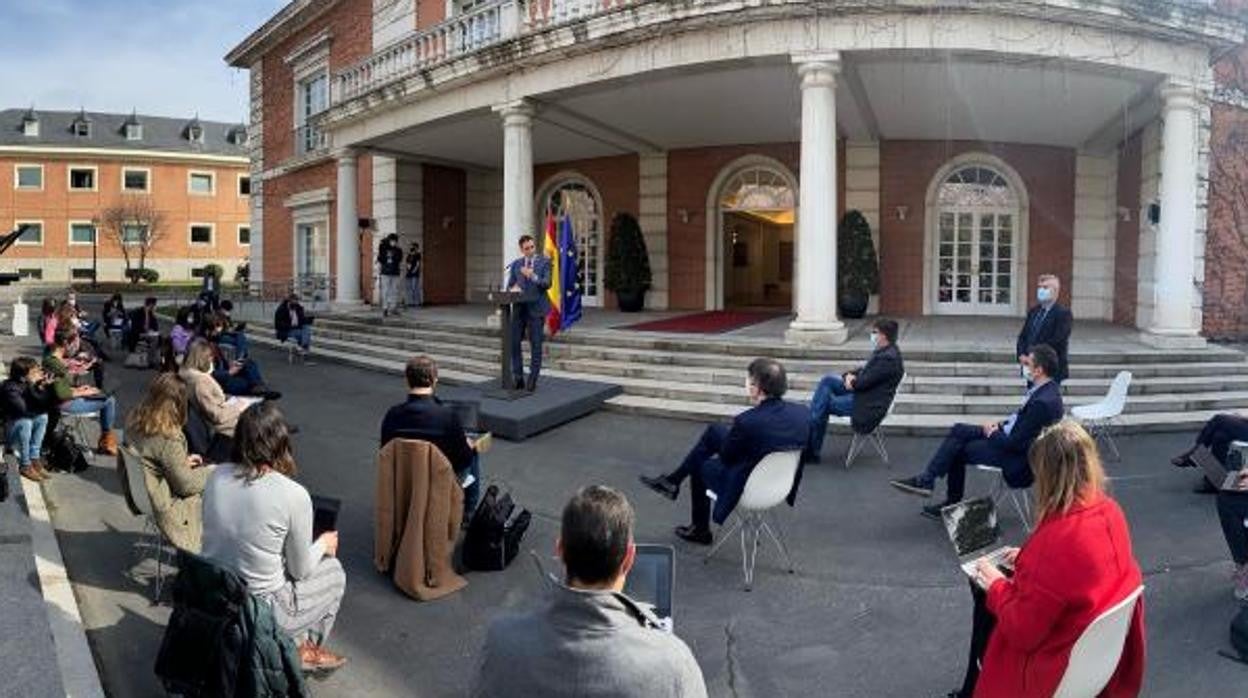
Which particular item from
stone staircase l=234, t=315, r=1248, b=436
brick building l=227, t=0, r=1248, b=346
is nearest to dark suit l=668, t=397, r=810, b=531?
stone staircase l=234, t=315, r=1248, b=436

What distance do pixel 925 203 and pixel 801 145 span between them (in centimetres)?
581

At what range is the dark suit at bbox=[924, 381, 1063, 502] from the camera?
5.77 meters

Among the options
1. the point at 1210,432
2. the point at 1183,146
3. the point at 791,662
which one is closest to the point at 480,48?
the point at 1183,146

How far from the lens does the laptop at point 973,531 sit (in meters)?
3.49

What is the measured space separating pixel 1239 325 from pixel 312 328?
15.9 m

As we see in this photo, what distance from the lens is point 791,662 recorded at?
13.7ft

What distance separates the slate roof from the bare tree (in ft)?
16.5

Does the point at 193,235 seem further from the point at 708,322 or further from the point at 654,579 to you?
the point at 654,579

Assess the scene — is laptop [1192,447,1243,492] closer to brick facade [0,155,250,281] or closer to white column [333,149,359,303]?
white column [333,149,359,303]

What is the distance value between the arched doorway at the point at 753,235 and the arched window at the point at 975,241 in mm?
2883

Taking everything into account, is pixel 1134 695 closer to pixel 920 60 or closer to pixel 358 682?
pixel 358 682

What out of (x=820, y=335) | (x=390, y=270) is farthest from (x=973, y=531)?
(x=390, y=270)

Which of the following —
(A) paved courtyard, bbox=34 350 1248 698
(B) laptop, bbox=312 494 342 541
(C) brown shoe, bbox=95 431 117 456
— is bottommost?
(A) paved courtyard, bbox=34 350 1248 698

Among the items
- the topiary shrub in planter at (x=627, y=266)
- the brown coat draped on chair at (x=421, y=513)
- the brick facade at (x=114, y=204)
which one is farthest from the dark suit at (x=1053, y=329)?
the brick facade at (x=114, y=204)
